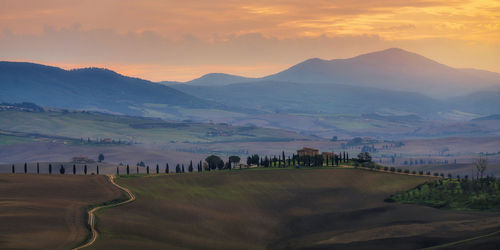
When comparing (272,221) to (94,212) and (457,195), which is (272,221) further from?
(457,195)

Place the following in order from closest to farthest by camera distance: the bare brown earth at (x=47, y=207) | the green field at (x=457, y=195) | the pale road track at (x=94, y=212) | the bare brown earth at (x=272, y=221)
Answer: the bare brown earth at (x=47, y=207), the pale road track at (x=94, y=212), the bare brown earth at (x=272, y=221), the green field at (x=457, y=195)

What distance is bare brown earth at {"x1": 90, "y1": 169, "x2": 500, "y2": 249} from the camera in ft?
427

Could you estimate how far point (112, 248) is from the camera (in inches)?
4582

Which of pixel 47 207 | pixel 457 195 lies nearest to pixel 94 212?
pixel 47 207

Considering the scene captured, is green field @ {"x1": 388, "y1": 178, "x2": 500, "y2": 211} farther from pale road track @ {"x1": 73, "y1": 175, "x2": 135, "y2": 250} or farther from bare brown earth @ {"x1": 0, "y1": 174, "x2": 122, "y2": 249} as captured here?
bare brown earth @ {"x1": 0, "y1": 174, "x2": 122, "y2": 249}

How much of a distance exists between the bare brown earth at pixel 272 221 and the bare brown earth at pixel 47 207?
578 centimetres

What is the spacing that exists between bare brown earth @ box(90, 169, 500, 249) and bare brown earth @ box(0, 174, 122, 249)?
5777mm

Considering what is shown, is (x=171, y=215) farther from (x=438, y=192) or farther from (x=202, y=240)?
(x=438, y=192)

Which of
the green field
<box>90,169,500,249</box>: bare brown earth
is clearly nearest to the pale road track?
<box>90,169,500,249</box>: bare brown earth

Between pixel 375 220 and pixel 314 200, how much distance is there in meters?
34.2

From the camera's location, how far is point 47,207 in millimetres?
142375

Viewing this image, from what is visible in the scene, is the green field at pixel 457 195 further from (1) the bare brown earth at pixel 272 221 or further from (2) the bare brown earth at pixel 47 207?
(2) the bare brown earth at pixel 47 207

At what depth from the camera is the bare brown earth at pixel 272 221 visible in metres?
130

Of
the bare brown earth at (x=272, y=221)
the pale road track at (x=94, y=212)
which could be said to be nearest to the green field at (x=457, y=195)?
the bare brown earth at (x=272, y=221)
